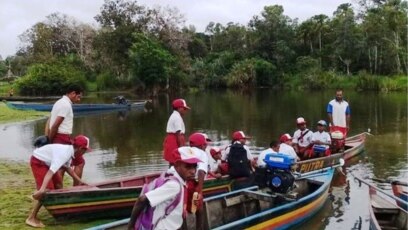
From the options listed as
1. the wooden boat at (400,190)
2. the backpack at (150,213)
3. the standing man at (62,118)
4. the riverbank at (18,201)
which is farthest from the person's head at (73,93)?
the wooden boat at (400,190)

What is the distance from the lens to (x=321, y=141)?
1251cm

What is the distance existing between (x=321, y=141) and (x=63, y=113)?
6976 mm

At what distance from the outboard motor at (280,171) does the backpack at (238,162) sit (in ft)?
2.93

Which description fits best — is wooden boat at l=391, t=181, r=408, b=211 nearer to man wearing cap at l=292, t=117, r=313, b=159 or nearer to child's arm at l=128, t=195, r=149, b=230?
man wearing cap at l=292, t=117, r=313, b=159

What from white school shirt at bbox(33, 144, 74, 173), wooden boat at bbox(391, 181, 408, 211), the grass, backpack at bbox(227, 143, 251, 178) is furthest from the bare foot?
the grass

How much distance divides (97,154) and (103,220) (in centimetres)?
821

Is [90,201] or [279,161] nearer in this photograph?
[90,201]

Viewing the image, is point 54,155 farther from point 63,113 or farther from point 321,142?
point 321,142

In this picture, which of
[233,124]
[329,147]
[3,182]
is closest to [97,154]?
[3,182]

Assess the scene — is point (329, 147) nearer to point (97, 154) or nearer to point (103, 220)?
point (103, 220)

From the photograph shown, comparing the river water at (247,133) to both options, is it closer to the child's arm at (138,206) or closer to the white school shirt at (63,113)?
the white school shirt at (63,113)

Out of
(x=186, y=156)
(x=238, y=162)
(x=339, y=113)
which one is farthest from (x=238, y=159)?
(x=339, y=113)

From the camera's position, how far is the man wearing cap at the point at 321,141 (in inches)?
490

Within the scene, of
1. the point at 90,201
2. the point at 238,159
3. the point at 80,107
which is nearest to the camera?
the point at 90,201
